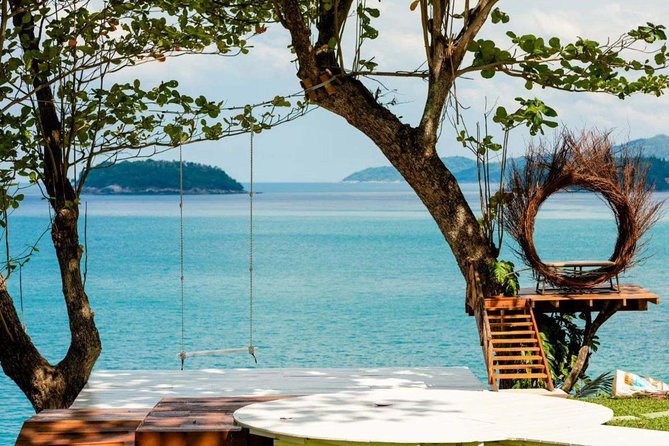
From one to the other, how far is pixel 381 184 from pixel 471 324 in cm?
7746

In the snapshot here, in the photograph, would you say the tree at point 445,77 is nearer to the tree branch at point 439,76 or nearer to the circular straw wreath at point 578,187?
the tree branch at point 439,76

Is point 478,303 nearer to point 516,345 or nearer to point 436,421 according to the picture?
point 516,345

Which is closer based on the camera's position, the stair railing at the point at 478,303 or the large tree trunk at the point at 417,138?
the stair railing at the point at 478,303

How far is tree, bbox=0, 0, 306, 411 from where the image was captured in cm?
704

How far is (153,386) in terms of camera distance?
7266mm

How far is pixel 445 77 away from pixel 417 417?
3.78 m

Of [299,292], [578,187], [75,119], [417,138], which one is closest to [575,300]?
[578,187]

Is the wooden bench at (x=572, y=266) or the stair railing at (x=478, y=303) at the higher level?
the wooden bench at (x=572, y=266)

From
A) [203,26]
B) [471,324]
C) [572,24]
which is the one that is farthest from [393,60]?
[203,26]

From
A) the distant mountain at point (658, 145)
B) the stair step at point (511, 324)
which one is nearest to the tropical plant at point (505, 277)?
the stair step at point (511, 324)

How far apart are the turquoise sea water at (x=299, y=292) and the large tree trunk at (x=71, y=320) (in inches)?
183

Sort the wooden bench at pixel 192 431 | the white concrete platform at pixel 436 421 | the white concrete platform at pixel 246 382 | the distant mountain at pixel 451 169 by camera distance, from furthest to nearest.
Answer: the distant mountain at pixel 451 169, the white concrete platform at pixel 246 382, the wooden bench at pixel 192 431, the white concrete platform at pixel 436 421

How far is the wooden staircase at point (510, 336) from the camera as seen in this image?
23.7ft

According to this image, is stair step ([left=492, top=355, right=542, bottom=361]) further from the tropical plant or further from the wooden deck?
the tropical plant
